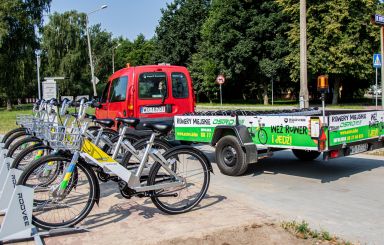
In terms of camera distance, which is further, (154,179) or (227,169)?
(227,169)

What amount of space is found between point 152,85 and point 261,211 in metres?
5.40

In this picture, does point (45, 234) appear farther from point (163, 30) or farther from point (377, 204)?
point (163, 30)

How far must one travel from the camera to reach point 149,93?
10055 mm

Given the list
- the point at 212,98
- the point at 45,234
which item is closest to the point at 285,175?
the point at 45,234

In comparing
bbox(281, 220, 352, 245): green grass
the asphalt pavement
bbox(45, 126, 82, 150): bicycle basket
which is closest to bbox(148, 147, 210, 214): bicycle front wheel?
the asphalt pavement

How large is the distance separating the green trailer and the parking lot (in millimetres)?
500

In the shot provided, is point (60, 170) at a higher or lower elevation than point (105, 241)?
higher

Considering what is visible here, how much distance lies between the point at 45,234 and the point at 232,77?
35645 millimetres

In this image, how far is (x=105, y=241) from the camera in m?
4.44

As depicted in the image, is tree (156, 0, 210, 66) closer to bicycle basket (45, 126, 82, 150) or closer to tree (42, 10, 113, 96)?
tree (42, 10, 113, 96)

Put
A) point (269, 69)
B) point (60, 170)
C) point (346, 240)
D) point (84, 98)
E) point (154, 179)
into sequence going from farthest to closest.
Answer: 1. point (269, 69)
2. point (84, 98)
3. point (154, 179)
4. point (60, 170)
5. point (346, 240)

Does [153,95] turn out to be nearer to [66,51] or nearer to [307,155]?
[307,155]

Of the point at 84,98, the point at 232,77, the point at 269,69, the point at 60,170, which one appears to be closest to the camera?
the point at 60,170

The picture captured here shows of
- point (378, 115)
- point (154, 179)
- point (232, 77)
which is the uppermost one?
point (232, 77)
